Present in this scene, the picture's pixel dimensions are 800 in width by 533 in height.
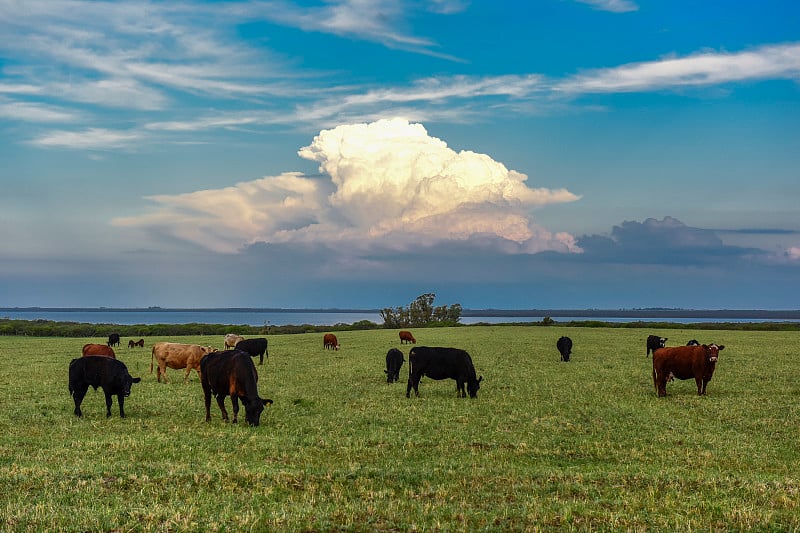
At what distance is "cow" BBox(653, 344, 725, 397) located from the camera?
22.1 metres

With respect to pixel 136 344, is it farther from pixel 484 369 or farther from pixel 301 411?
pixel 301 411

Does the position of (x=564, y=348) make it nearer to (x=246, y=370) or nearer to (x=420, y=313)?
(x=246, y=370)

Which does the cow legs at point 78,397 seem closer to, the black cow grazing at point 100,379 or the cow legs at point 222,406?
the black cow grazing at point 100,379

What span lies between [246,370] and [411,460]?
6.16 m

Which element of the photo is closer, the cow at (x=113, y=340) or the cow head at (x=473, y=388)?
the cow head at (x=473, y=388)

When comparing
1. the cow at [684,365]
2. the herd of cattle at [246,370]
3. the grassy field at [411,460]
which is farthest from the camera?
the cow at [684,365]

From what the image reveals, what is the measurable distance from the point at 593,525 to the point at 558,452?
520cm

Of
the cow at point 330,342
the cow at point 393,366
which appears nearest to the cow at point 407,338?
the cow at point 330,342

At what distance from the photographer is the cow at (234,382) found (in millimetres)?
16219

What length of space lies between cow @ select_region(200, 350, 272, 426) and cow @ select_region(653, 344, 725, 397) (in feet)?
46.5

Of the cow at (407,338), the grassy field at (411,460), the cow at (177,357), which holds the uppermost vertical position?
the cow at (177,357)

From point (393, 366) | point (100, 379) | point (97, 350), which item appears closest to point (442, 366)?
point (393, 366)

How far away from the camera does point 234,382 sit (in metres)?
16.7

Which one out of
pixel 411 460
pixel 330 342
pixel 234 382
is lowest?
pixel 330 342
